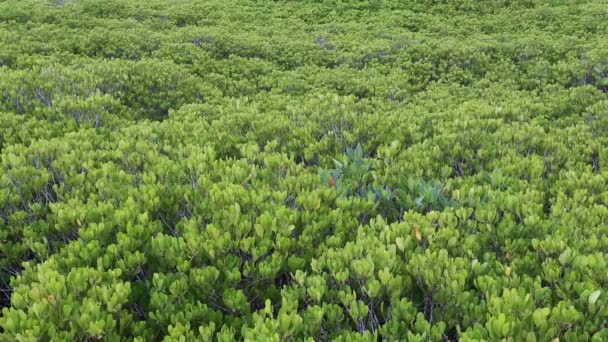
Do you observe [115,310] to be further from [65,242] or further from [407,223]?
[407,223]

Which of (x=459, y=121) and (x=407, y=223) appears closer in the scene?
(x=407, y=223)

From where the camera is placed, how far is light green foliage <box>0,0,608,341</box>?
3135 mm

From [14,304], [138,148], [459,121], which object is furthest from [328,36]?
[14,304]

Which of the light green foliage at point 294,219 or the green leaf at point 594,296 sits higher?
the green leaf at point 594,296

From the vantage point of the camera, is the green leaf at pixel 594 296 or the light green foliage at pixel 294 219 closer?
the green leaf at pixel 594 296

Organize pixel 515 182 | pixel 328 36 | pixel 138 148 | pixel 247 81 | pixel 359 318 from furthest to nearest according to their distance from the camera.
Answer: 1. pixel 328 36
2. pixel 247 81
3. pixel 138 148
4. pixel 515 182
5. pixel 359 318

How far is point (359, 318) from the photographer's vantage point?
315 centimetres

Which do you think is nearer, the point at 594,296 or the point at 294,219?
the point at 594,296

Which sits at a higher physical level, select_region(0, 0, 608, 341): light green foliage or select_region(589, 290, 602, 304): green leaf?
select_region(589, 290, 602, 304): green leaf

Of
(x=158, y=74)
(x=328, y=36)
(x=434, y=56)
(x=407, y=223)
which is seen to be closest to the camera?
(x=407, y=223)

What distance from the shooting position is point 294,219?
4.21 metres

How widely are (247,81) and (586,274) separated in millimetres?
11556

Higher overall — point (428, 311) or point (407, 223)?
point (407, 223)

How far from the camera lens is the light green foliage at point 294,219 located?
3.13 m
